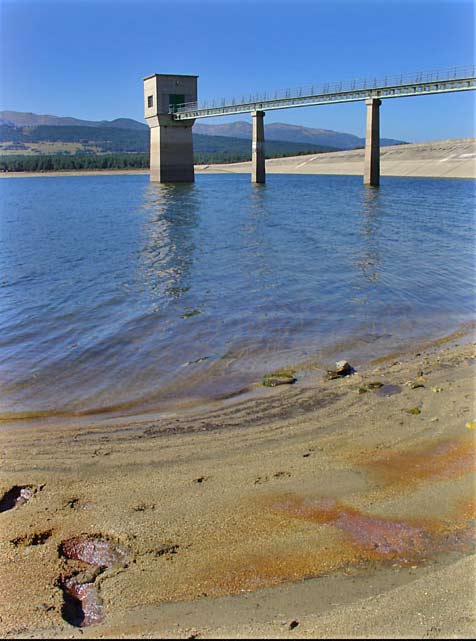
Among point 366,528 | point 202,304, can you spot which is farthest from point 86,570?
point 202,304

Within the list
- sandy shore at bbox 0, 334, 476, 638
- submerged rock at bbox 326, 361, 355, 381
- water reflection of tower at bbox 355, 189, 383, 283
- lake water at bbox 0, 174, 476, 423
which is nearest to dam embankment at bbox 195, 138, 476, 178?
water reflection of tower at bbox 355, 189, 383, 283

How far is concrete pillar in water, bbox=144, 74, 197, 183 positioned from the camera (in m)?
84.8

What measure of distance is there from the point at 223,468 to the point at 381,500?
176 cm

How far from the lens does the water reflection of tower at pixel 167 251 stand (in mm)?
18984

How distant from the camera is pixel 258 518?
6047 millimetres

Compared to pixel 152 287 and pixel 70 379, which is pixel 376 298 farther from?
pixel 70 379

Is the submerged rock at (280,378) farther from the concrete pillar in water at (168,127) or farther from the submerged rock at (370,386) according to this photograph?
the concrete pillar in water at (168,127)

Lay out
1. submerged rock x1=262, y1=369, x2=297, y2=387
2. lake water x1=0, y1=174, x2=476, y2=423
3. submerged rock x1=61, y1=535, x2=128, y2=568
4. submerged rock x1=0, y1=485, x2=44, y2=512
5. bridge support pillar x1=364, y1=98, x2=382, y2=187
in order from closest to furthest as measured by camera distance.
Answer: submerged rock x1=61, y1=535, x2=128, y2=568, submerged rock x1=0, y1=485, x2=44, y2=512, submerged rock x1=262, y1=369, x2=297, y2=387, lake water x1=0, y1=174, x2=476, y2=423, bridge support pillar x1=364, y1=98, x2=382, y2=187

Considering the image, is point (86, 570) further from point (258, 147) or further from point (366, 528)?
point (258, 147)

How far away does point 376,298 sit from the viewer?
17.0 meters

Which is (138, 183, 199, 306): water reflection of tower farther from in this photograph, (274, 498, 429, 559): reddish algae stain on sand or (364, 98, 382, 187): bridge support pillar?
(364, 98, 382, 187): bridge support pillar

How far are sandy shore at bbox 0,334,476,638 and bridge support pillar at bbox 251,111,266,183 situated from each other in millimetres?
75327

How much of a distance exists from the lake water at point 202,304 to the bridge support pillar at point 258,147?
48088mm

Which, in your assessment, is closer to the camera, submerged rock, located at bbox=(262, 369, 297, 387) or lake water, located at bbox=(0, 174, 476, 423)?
submerged rock, located at bbox=(262, 369, 297, 387)
